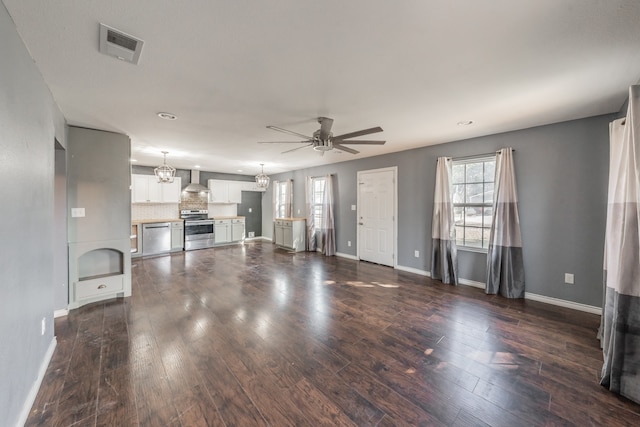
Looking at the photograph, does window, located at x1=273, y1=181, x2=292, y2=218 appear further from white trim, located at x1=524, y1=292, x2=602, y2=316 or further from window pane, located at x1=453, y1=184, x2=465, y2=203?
white trim, located at x1=524, y1=292, x2=602, y2=316

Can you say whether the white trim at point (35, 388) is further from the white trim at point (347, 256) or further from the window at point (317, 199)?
the window at point (317, 199)

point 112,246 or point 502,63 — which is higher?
point 502,63

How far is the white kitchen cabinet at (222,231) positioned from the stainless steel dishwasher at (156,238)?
4.19 feet

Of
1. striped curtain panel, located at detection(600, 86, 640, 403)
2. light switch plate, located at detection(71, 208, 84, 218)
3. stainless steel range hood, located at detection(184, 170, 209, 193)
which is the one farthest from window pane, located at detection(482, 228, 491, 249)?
stainless steel range hood, located at detection(184, 170, 209, 193)

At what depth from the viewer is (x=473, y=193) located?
4039mm

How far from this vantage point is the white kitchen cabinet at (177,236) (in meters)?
6.62

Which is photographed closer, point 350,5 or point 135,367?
point 350,5

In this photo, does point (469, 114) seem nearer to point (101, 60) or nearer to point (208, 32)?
point (208, 32)

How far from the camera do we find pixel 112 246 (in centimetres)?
348

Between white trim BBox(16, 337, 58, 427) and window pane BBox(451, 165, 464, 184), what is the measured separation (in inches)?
208

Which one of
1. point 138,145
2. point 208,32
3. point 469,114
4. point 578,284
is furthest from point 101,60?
point 578,284

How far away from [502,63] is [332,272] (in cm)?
391

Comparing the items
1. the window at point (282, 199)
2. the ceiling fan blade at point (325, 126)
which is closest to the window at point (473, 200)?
the ceiling fan blade at point (325, 126)

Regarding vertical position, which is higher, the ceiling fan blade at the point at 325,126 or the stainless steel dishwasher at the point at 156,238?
the ceiling fan blade at the point at 325,126
